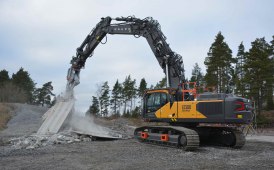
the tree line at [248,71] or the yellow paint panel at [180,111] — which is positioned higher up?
the tree line at [248,71]

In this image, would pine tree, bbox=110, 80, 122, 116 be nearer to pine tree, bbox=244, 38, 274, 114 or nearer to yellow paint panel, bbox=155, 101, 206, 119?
pine tree, bbox=244, 38, 274, 114

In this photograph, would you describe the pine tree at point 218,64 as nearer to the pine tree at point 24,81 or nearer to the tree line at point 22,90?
the tree line at point 22,90

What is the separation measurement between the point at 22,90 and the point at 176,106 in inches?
2752

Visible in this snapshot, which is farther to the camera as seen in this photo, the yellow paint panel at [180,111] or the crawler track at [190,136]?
the yellow paint panel at [180,111]

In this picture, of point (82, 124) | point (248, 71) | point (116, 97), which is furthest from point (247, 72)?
point (116, 97)

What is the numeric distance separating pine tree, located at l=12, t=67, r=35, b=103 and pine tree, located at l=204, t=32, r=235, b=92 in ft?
170

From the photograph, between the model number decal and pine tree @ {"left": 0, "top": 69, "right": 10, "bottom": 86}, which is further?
pine tree @ {"left": 0, "top": 69, "right": 10, "bottom": 86}

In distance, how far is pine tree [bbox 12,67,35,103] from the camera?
8406 cm

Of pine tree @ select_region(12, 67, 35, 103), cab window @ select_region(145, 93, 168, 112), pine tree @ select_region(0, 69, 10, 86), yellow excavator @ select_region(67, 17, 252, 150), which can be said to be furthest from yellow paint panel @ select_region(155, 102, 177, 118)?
pine tree @ select_region(12, 67, 35, 103)

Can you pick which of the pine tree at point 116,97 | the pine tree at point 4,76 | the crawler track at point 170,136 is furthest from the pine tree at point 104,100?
the crawler track at point 170,136

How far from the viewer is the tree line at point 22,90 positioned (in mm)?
73375

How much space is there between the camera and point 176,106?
14.6 m

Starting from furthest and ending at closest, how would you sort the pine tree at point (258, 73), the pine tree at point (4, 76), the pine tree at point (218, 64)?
the pine tree at point (4, 76), the pine tree at point (218, 64), the pine tree at point (258, 73)

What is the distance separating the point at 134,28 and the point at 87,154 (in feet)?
26.4
